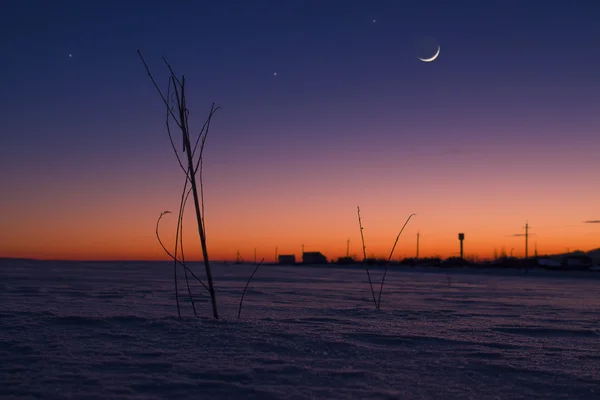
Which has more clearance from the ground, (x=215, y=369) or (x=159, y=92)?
(x=159, y=92)

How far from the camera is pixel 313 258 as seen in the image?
7575cm

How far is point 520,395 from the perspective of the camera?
2.39 m

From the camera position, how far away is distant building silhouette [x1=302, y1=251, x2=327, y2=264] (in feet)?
247

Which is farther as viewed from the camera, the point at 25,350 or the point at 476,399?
the point at 25,350

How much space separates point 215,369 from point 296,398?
641 mm

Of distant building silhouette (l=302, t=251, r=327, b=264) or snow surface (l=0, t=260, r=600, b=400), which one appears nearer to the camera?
snow surface (l=0, t=260, r=600, b=400)

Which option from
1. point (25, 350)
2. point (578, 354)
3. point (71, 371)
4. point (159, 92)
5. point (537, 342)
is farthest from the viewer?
point (159, 92)

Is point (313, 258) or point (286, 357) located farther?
point (313, 258)

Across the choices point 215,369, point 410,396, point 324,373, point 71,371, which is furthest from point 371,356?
point 71,371

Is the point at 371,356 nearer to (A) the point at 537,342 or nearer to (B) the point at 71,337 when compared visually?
(A) the point at 537,342

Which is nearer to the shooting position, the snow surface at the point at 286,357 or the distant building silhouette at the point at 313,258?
the snow surface at the point at 286,357

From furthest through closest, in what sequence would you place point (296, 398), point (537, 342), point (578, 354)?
1. point (537, 342)
2. point (578, 354)
3. point (296, 398)

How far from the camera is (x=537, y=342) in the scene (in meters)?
3.97

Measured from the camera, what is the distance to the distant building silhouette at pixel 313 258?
75.2 metres
